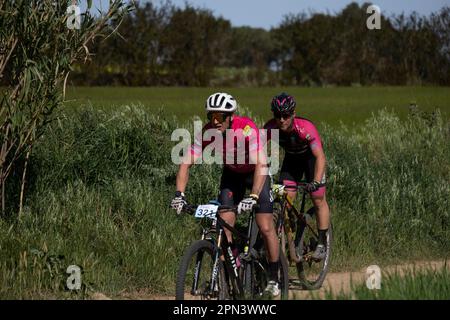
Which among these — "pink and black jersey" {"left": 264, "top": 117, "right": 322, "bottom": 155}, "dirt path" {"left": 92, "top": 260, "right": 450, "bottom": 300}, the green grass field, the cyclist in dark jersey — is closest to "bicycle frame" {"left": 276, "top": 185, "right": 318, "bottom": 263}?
the cyclist in dark jersey

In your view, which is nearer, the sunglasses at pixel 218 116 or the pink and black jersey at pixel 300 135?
the sunglasses at pixel 218 116

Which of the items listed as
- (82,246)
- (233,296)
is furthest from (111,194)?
(233,296)

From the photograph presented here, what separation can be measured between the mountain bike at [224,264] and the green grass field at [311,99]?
11.2 m

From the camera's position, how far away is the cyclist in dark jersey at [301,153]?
9867 mm

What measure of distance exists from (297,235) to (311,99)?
58.8 feet

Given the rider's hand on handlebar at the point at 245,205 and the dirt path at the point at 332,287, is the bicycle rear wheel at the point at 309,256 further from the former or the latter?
the rider's hand on handlebar at the point at 245,205

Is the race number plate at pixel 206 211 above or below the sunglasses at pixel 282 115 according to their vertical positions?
below

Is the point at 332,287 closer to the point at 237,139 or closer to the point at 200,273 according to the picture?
the point at 237,139

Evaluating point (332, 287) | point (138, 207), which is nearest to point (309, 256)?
point (332, 287)

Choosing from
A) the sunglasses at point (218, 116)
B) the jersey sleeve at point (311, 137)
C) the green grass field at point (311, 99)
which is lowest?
the sunglasses at point (218, 116)

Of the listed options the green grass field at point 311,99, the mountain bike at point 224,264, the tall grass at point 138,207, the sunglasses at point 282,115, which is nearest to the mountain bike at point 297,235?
the sunglasses at point 282,115

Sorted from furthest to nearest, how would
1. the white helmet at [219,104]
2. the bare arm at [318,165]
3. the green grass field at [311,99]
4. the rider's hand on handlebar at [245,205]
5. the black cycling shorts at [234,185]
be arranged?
the green grass field at [311,99] → the bare arm at [318,165] → the black cycling shorts at [234,185] → the white helmet at [219,104] → the rider's hand on handlebar at [245,205]

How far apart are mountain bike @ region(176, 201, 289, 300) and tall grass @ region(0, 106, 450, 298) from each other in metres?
1.31
